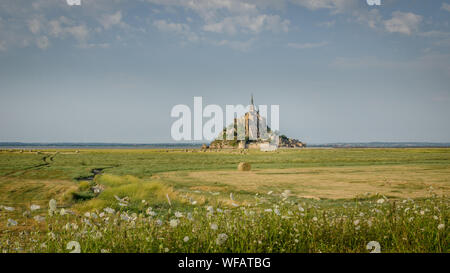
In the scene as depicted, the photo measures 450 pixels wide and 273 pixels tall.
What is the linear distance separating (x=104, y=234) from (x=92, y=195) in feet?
45.1

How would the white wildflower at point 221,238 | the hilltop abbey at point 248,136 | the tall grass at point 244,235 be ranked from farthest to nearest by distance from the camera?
1. the hilltop abbey at point 248,136
2. the tall grass at point 244,235
3. the white wildflower at point 221,238

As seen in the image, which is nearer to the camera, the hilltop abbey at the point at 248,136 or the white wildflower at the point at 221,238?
the white wildflower at the point at 221,238

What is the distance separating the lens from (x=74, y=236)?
4172 mm
